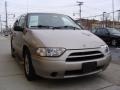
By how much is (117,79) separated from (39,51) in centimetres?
199

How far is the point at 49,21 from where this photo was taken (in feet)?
18.5

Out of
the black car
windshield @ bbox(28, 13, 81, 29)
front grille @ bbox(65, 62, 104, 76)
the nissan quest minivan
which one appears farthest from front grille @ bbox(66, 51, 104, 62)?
the black car

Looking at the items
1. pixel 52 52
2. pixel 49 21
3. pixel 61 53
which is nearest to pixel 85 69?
pixel 61 53

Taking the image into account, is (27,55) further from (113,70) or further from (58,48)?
(113,70)

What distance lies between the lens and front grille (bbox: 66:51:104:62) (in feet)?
13.8

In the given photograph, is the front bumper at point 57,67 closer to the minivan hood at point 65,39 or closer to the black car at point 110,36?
the minivan hood at point 65,39

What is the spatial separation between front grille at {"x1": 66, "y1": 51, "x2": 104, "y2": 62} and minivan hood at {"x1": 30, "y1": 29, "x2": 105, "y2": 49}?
14cm

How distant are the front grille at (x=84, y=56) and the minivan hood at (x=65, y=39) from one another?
0.14 metres

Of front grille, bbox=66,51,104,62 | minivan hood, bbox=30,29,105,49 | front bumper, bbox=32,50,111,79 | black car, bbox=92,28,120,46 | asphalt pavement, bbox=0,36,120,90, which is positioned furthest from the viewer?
black car, bbox=92,28,120,46

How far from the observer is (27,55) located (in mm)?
4984

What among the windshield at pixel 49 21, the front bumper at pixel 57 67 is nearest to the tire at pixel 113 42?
the windshield at pixel 49 21

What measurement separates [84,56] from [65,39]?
56cm

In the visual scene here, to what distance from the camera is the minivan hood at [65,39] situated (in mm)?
4335

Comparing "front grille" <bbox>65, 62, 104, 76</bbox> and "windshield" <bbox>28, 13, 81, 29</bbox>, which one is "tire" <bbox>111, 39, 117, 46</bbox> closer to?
"windshield" <bbox>28, 13, 81, 29</bbox>
